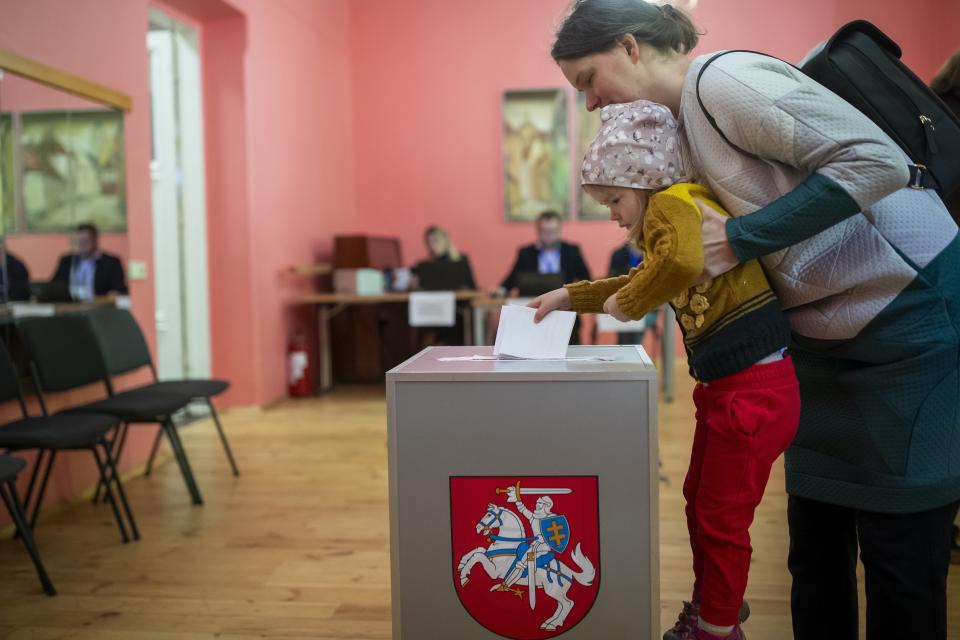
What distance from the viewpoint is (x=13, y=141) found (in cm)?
357

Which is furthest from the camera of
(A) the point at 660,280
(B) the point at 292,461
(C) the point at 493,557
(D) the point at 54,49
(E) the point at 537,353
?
(B) the point at 292,461

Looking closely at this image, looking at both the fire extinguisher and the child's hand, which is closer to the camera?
the child's hand

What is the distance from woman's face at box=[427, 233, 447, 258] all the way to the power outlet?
2934 millimetres

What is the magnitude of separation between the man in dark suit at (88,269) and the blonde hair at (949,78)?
3484mm

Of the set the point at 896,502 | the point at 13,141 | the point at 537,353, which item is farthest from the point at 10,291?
the point at 896,502

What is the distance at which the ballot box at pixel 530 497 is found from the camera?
152cm

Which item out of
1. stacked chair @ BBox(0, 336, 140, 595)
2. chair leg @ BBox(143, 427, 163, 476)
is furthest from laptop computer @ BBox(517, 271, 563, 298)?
stacked chair @ BBox(0, 336, 140, 595)

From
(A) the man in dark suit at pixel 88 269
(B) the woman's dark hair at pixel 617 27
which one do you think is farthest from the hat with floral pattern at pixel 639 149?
(A) the man in dark suit at pixel 88 269

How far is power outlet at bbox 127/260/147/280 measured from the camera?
4422 mm

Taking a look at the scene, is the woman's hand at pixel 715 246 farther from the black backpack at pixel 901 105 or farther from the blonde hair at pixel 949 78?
the blonde hair at pixel 949 78

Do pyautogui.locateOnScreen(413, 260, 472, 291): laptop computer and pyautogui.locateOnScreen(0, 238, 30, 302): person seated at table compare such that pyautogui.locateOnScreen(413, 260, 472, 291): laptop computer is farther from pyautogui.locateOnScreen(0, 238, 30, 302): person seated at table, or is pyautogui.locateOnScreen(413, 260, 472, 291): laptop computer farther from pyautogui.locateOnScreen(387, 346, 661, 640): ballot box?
pyautogui.locateOnScreen(387, 346, 661, 640): ballot box

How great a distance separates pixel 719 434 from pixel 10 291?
10.4ft

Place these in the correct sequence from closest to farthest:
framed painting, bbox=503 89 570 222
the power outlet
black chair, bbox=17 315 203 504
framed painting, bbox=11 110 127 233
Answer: black chair, bbox=17 315 203 504
framed painting, bbox=11 110 127 233
the power outlet
framed painting, bbox=503 89 570 222

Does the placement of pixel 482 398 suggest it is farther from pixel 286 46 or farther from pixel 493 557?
pixel 286 46
